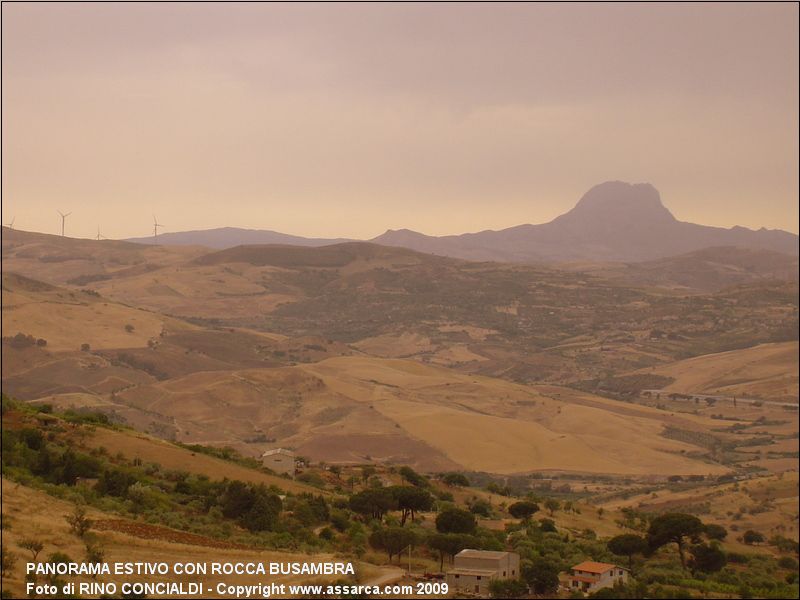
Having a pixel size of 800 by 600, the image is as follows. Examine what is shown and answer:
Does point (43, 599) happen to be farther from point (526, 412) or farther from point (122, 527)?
point (526, 412)

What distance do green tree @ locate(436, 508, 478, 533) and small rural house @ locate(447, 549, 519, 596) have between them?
5.76m

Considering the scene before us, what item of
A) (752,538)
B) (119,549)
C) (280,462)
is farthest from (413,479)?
(119,549)

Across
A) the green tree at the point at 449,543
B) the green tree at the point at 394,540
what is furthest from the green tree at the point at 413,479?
the green tree at the point at 394,540

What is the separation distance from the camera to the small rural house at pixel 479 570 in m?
22.3

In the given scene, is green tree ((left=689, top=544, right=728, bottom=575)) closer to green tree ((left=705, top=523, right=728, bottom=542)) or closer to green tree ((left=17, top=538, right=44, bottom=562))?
green tree ((left=705, top=523, right=728, bottom=542))

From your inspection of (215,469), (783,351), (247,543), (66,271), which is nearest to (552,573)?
(247,543)

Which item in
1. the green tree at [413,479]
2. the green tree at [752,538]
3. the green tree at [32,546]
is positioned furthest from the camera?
the green tree at [413,479]

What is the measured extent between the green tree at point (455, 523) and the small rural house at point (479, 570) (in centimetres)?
576

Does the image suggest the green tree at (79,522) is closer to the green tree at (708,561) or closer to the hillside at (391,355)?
the green tree at (708,561)

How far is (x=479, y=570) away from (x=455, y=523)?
24.9 ft

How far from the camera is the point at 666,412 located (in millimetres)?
93938

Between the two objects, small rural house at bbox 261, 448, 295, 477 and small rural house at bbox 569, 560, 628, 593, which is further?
small rural house at bbox 261, 448, 295, 477

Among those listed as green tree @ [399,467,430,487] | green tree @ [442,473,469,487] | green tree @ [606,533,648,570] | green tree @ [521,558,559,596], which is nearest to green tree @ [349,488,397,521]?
green tree @ [606,533,648,570]

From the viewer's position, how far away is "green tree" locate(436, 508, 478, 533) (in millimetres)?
30422
